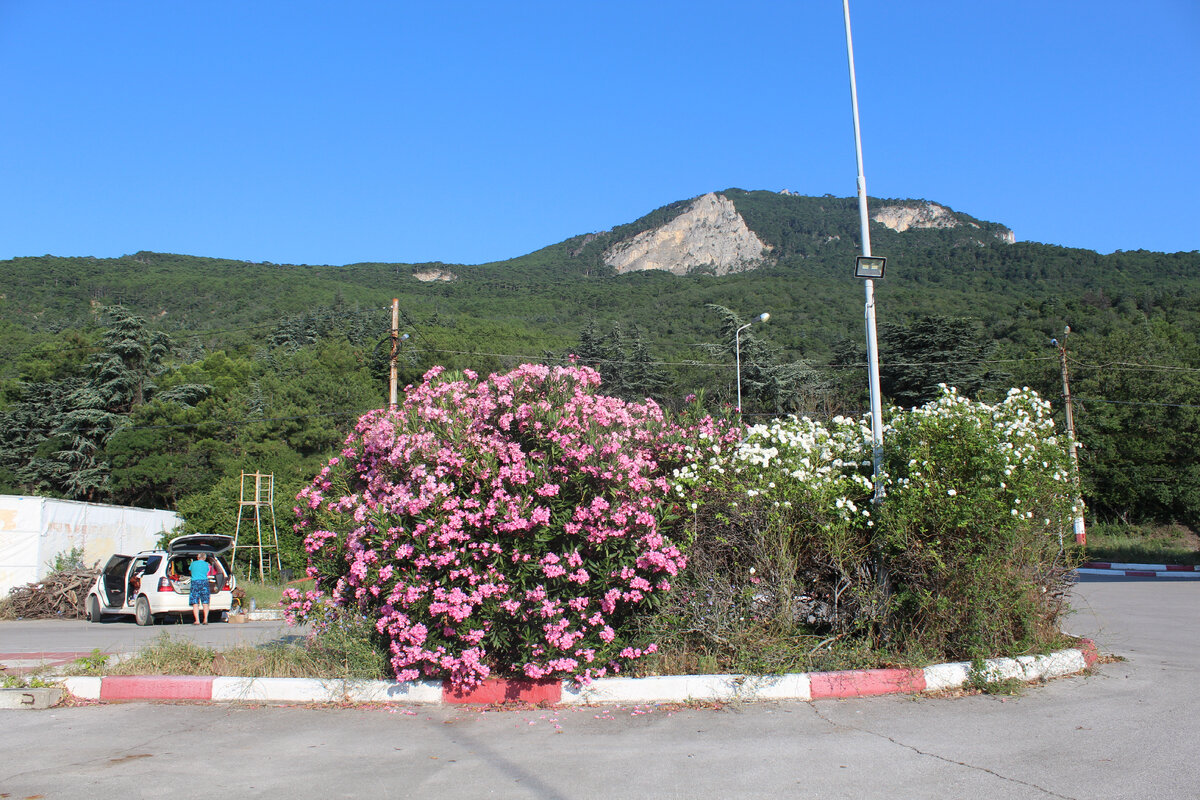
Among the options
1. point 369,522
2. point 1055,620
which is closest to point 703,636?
point 369,522

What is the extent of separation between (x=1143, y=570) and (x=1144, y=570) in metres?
0.03

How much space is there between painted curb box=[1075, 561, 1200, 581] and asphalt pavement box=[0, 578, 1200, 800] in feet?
64.4

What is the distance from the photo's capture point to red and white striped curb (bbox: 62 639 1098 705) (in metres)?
6.43

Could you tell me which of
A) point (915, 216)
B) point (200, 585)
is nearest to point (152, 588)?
point (200, 585)

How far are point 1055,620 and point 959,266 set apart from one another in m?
92.1

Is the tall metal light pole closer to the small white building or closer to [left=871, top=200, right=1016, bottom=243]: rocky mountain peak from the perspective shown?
the small white building

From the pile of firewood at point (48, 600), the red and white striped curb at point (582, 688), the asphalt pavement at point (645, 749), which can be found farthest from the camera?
the pile of firewood at point (48, 600)

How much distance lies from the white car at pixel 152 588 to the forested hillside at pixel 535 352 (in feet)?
11.5

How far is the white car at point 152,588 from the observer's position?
606 inches

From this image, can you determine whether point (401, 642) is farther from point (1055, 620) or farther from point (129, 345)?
point (129, 345)

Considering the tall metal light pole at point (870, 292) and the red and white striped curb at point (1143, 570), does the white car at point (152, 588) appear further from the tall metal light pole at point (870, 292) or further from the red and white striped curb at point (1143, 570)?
the red and white striped curb at point (1143, 570)

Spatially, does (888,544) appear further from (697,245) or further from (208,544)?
(697,245)

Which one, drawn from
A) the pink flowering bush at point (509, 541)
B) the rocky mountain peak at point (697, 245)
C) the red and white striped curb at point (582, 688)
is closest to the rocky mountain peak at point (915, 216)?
the rocky mountain peak at point (697, 245)

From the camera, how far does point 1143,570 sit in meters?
24.3
